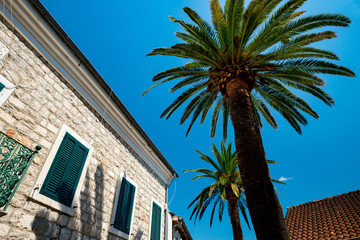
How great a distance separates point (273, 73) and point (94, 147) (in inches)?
277

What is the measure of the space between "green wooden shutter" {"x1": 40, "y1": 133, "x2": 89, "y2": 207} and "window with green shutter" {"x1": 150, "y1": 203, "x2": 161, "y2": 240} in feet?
13.9

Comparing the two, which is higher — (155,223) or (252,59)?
(252,59)

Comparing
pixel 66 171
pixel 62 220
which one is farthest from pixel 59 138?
pixel 62 220

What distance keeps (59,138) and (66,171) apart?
0.81m

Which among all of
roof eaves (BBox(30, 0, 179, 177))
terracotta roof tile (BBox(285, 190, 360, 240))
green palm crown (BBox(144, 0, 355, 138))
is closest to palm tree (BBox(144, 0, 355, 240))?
green palm crown (BBox(144, 0, 355, 138))

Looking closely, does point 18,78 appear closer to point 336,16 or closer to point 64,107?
point 64,107

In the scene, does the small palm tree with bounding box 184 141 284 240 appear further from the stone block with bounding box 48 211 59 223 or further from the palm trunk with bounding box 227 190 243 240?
the stone block with bounding box 48 211 59 223

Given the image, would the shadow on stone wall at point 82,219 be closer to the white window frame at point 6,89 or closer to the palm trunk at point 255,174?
the white window frame at point 6,89

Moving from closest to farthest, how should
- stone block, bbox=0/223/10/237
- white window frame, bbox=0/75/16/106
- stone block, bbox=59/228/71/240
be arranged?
stone block, bbox=0/223/10/237, white window frame, bbox=0/75/16/106, stone block, bbox=59/228/71/240

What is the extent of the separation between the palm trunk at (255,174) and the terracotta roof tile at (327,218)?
9.04 metres

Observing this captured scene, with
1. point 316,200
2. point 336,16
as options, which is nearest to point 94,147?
point 336,16

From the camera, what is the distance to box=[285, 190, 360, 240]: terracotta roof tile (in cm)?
1027

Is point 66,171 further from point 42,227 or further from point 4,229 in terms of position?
point 4,229

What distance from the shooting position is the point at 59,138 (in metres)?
4.71
